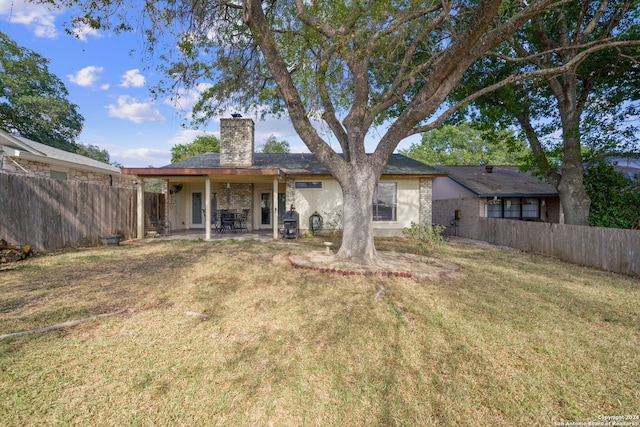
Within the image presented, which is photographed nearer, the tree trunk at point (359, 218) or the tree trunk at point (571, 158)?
the tree trunk at point (359, 218)

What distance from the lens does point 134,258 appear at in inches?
270

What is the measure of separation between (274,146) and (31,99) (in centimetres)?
2519

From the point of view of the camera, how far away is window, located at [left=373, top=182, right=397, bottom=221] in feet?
37.4

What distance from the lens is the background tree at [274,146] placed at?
3944 centimetres

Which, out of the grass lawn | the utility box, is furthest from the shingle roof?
the grass lawn

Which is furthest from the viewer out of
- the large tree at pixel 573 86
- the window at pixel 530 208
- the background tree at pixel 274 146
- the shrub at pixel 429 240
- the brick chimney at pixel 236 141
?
the background tree at pixel 274 146

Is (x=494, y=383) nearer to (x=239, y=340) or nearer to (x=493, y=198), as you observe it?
(x=239, y=340)

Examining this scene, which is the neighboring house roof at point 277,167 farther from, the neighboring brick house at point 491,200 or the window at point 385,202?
the neighboring brick house at point 491,200

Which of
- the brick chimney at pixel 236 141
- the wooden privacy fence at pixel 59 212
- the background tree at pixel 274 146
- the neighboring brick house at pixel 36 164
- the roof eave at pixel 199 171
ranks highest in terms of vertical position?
the background tree at pixel 274 146

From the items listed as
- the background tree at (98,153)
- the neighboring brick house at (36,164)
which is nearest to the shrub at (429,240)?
the neighboring brick house at (36,164)

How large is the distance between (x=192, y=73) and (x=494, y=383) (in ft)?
27.4

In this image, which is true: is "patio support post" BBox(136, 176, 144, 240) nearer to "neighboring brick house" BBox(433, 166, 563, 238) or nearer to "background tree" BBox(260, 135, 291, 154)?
"neighboring brick house" BBox(433, 166, 563, 238)

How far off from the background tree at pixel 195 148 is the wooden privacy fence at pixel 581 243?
2670cm

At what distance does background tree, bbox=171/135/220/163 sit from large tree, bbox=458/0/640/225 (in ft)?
83.3
